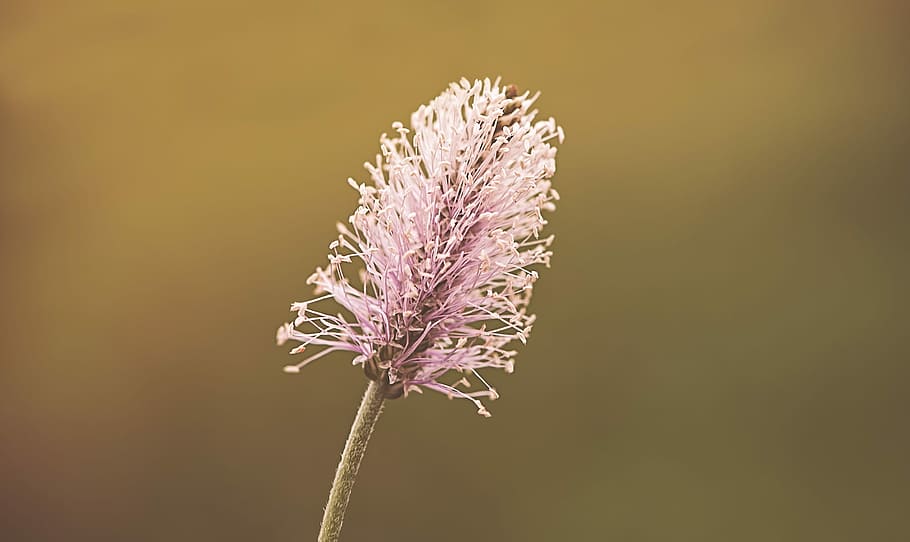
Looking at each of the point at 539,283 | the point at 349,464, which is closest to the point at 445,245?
the point at 349,464

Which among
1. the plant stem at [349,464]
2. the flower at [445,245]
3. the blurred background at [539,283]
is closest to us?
the plant stem at [349,464]

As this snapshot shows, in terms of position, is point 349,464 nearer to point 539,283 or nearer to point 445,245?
point 445,245

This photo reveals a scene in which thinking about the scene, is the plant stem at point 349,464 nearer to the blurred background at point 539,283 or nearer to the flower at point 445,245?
the flower at point 445,245

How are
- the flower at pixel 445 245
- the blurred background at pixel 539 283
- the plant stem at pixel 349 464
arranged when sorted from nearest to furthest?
the plant stem at pixel 349 464
the flower at pixel 445 245
the blurred background at pixel 539 283

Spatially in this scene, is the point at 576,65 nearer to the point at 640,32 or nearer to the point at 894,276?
the point at 640,32

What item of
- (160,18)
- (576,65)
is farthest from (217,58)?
(576,65)

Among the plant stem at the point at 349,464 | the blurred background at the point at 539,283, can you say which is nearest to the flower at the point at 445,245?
the plant stem at the point at 349,464
